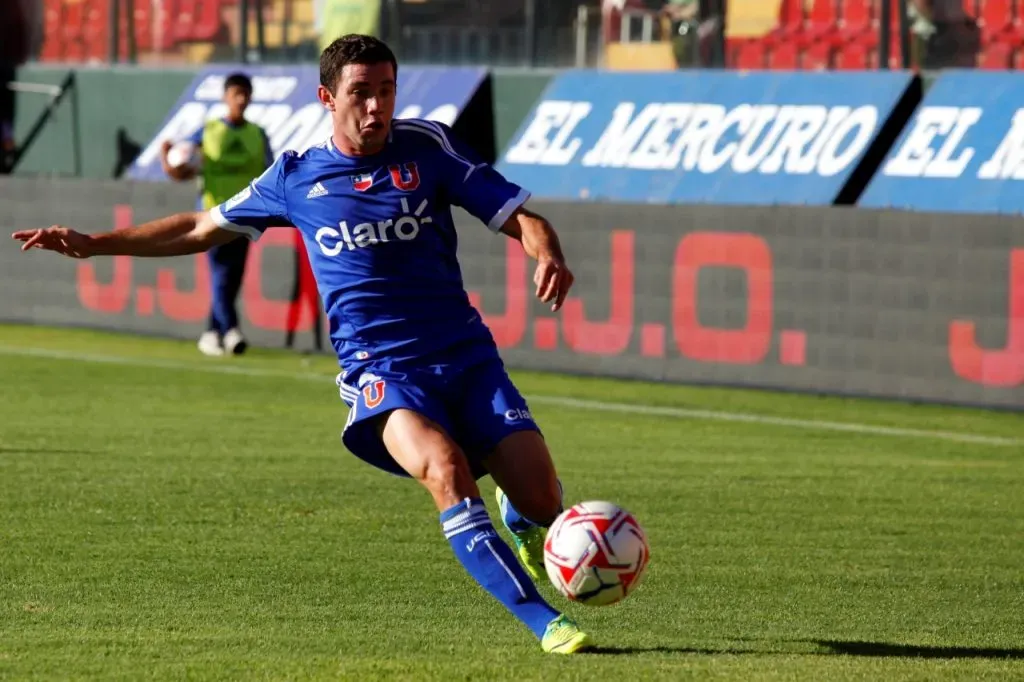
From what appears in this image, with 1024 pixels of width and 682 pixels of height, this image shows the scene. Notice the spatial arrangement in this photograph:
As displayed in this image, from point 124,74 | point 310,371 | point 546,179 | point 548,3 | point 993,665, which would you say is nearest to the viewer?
point 993,665

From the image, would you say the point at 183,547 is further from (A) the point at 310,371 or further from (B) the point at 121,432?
(A) the point at 310,371

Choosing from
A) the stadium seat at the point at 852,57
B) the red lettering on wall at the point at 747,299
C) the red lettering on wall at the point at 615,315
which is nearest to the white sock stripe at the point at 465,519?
the red lettering on wall at the point at 747,299

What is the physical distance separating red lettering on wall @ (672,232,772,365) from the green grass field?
51 centimetres

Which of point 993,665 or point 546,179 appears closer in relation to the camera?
point 993,665

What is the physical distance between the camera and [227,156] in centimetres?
1828

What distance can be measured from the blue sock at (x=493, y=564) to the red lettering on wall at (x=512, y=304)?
1082 centimetres

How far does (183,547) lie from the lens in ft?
29.6

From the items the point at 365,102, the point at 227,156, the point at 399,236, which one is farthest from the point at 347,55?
the point at 227,156

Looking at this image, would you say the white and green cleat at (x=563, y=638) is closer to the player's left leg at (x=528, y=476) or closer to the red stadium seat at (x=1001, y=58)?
the player's left leg at (x=528, y=476)

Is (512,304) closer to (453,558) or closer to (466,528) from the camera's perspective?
(453,558)

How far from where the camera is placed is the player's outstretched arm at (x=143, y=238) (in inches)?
289

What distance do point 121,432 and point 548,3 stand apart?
8268mm

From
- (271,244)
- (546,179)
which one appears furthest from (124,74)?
(546,179)

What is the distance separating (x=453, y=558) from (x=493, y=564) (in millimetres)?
2327
